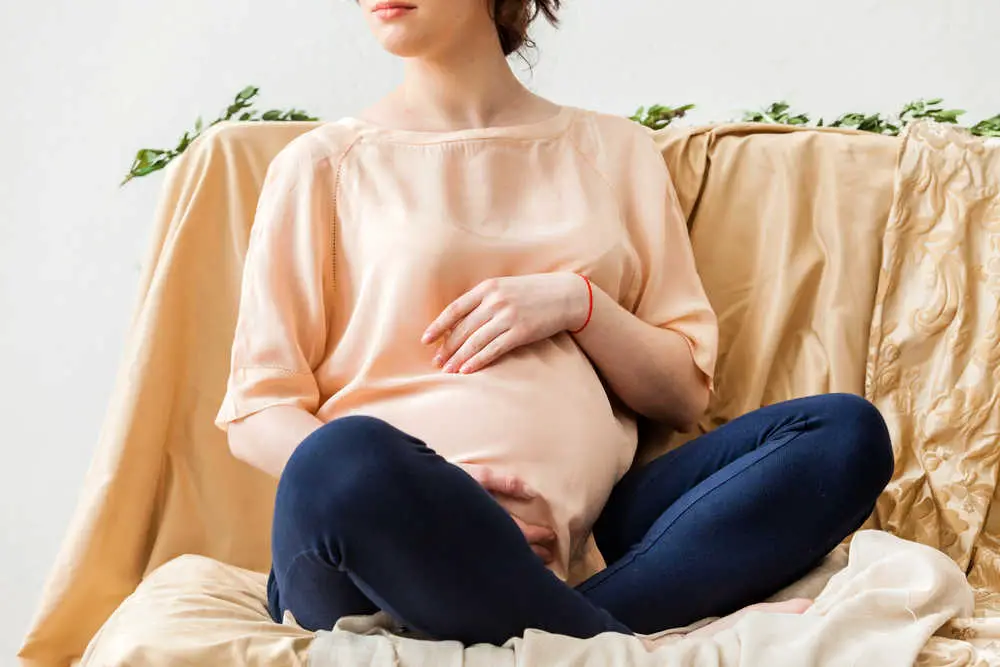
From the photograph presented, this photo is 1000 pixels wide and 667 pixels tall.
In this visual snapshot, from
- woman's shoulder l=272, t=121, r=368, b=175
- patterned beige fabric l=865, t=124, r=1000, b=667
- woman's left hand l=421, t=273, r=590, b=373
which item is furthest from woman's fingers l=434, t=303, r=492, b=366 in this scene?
patterned beige fabric l=865, t=124, r=1000, b=667

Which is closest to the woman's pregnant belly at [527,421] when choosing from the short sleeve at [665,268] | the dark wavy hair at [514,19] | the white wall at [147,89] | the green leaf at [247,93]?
the short sleeve at [665,268]

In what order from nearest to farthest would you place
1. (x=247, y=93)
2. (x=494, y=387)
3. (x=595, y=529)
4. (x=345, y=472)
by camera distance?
(x=345, y=472) → (x=494, y=387) → (x=595, y=529) → (x=247, y=93)

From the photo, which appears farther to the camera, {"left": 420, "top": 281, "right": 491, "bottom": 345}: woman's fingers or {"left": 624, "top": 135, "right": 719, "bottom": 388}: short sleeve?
{"left": 624, "top": 135, "right": 719, "bottom": 388}: short sleeve

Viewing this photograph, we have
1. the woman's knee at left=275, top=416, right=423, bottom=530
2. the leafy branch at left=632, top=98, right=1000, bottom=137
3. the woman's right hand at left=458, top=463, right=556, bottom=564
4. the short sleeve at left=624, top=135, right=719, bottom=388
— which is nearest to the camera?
the woman's knee at left=275, top=416, right=423, bottom=530

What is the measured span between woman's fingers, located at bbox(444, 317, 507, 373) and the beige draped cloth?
1.13 ft

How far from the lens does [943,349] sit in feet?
5.35

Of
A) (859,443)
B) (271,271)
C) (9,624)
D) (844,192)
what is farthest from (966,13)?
(9,624)

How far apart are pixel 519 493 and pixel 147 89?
59.2 inches

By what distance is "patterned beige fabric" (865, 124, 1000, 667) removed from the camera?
5.21 feet

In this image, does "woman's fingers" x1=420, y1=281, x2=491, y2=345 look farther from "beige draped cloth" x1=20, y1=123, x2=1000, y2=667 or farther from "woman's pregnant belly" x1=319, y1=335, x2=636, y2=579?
"beige draped cloth" x1=20, y1=123, x2=1000, y2=667

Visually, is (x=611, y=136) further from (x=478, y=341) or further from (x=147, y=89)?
(x=147, y=89)

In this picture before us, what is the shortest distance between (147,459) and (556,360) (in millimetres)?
538

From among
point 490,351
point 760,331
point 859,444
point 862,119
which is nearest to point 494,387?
point 490,351

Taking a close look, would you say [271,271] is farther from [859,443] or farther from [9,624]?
[9,624]
